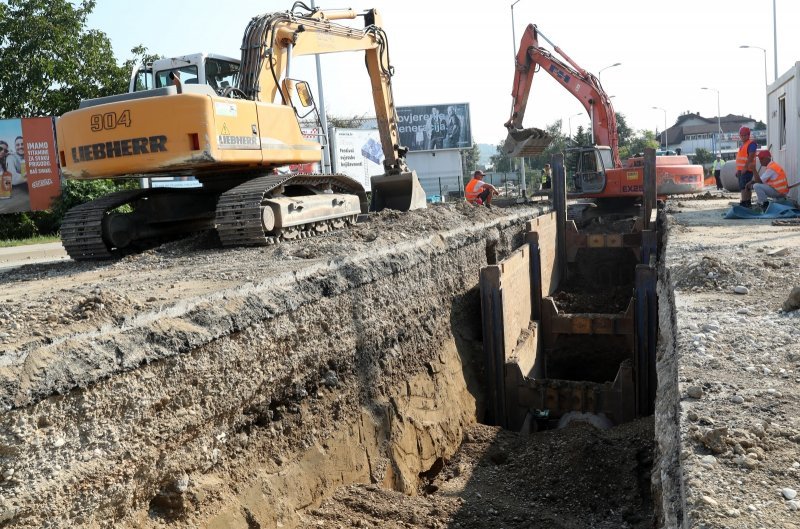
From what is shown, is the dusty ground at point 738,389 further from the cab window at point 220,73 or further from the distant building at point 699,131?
→ the distant building at point 699,131

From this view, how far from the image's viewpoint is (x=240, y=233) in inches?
300

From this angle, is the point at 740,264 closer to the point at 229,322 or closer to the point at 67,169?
the point at 229,322

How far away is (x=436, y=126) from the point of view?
181 feet

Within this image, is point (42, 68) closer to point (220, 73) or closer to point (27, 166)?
point (27, 166)

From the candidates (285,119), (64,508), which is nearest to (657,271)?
(285,119)

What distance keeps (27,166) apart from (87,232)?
15.8 m

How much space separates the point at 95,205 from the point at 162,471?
5590 mm

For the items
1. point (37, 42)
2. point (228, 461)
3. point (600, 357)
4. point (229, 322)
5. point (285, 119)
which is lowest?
point (600, 357)

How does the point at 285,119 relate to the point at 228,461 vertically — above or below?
above

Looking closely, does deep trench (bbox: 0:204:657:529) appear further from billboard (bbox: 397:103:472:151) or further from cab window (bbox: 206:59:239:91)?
billboard (bbox: 397:103:472:151)

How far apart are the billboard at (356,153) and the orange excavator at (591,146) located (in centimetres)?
905

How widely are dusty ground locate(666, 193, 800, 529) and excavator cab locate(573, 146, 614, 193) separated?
10231mm


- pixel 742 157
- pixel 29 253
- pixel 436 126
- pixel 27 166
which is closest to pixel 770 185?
pixel 742 157

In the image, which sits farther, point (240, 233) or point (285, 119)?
point (285, 119)
